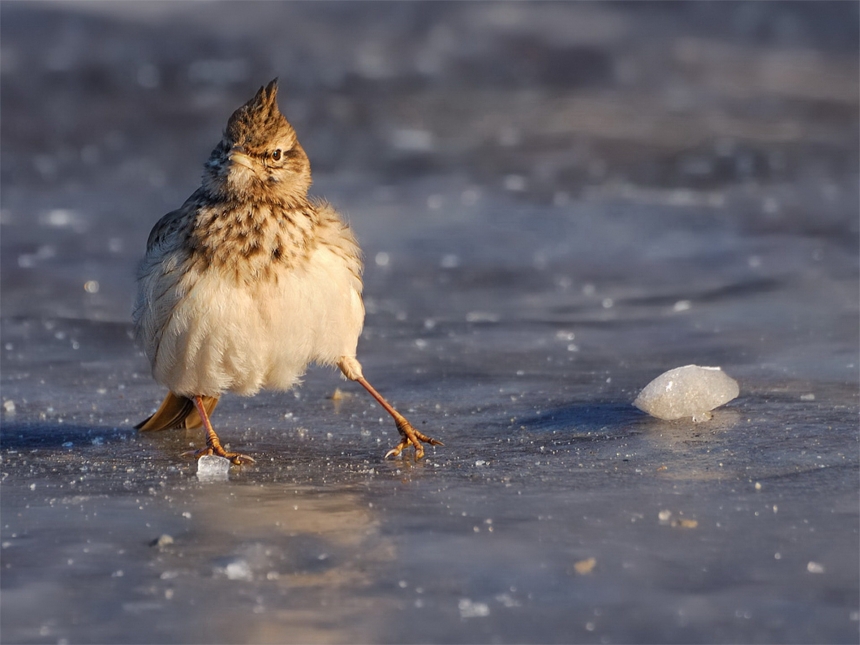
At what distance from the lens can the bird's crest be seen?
538cm

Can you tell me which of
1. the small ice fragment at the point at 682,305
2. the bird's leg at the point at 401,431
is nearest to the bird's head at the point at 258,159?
the bird's leg at the point at 401,431

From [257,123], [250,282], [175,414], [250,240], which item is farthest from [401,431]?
[257,123]

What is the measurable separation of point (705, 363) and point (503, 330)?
1353 millimetres

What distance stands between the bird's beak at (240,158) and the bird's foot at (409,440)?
1200mm

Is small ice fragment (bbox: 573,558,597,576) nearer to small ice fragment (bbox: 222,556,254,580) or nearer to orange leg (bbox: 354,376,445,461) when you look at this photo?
small ice fragment (bbox: 222,556,254,580)

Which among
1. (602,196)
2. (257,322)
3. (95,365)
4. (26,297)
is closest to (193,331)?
(257,322)

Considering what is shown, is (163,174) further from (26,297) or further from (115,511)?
(115,511)

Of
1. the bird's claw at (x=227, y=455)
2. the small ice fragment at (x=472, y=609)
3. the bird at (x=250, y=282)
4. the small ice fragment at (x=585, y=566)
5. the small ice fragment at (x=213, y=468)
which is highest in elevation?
the bird at (x=250, y=282)

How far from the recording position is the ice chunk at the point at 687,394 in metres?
5.46

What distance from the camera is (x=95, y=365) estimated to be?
6.82 m

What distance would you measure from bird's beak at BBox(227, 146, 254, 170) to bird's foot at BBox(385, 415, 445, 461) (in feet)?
3.94

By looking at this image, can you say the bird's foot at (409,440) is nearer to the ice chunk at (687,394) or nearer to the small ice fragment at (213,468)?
the small ice fragment at (213,468)

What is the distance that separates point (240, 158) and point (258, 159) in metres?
0.09

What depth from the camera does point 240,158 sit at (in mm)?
5277
